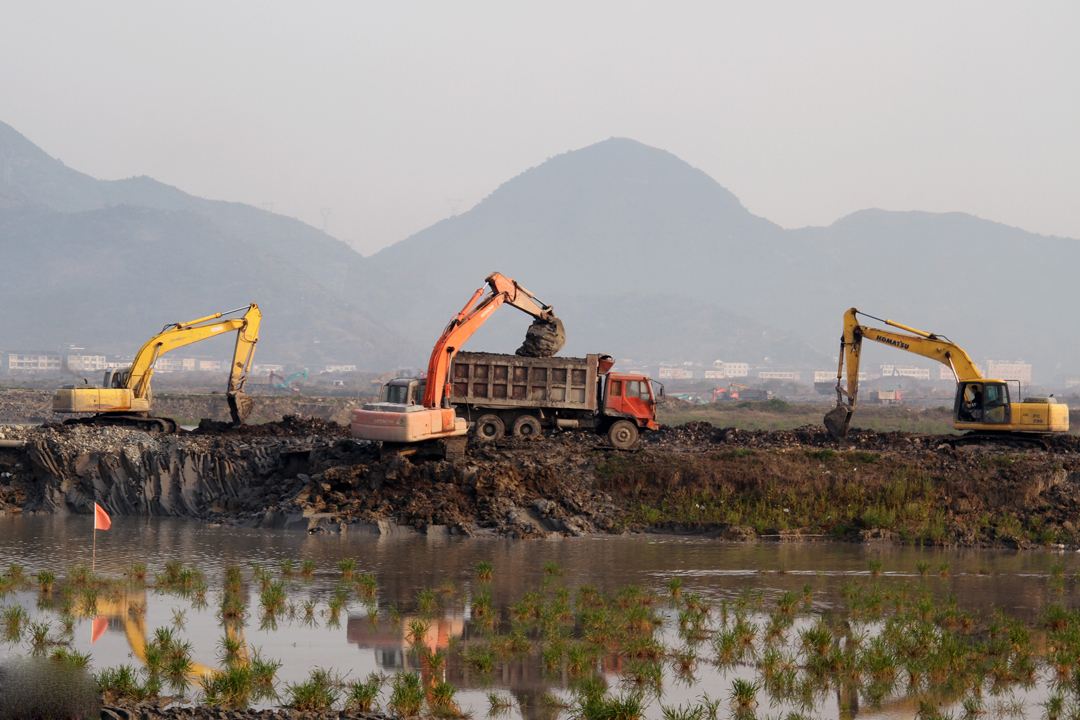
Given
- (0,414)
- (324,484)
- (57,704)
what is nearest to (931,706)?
(57,704)

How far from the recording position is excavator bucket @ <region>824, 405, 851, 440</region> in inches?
1719

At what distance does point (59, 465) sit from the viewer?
1449 inches

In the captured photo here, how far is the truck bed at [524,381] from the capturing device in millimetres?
40844

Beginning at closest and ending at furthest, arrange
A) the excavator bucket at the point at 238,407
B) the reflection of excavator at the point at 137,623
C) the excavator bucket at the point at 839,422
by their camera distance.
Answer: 1. the reflection of excavator at the point at 137,623
2. the excavator bucket at the point at 839,422
3. the excavator bucket at the point at 238,407

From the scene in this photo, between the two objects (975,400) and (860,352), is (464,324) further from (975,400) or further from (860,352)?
(975,400)

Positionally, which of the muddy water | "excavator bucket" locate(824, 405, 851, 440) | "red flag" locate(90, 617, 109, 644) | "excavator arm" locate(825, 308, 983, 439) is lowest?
"red flag" locate(90, 617, 109, 644)

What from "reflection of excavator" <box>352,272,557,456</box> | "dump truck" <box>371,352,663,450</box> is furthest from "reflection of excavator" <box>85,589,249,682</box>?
"dump truck" <box>371,352,663,450</box>

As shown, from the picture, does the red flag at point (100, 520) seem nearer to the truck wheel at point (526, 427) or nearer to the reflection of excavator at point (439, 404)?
the reflection of excavator at point (439, 404)

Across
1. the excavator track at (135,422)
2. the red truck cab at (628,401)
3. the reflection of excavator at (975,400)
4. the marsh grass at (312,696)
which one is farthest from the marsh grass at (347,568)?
the excavator track at (135,422)

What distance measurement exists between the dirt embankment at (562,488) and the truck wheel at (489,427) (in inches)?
83.9

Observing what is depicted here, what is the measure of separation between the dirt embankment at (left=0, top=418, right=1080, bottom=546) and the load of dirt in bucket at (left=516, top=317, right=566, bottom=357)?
4.03 m

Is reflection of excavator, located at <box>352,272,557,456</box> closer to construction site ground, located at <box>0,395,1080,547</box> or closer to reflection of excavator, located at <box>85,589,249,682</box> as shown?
construction site ground, located at <box>0,395,1080,547</box>

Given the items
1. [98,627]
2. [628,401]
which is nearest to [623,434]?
[628,401]

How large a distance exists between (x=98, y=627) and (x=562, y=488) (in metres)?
15.2
